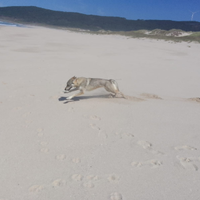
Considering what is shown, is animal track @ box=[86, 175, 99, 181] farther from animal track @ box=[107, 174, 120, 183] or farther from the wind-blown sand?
animal track @ box=[107, 174, 120, 183]

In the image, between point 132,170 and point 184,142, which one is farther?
point 184,142

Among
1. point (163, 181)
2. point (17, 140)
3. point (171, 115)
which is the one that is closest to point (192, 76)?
point (171, 115)

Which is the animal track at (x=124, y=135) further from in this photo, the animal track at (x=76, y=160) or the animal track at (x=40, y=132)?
the animal track at (x=40, y=132)

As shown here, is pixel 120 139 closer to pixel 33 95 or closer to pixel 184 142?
pixel 184 142

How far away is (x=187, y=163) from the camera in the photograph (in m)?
3.49

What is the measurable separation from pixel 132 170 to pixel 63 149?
4.52ft

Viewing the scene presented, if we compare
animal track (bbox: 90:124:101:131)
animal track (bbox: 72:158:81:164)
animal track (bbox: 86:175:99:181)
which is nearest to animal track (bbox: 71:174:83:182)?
animal track (bbox: 86:175:99:181)

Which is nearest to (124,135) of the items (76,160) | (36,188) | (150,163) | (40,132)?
(150,163)

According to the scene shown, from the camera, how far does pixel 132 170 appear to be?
3326 mm

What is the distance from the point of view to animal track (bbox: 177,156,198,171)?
338 centimetres

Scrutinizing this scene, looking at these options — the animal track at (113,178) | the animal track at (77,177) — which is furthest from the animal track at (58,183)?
the animal track at (113,178)

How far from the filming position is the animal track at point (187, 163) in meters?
3.38

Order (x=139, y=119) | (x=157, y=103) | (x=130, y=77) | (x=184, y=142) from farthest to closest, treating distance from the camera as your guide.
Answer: (x=130, y=77)
(x=157, y=103)
(x=139, y=119)
(x=184, y=142)

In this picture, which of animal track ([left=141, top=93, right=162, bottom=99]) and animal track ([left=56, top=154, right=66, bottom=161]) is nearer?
animal track ([left=56, top=154, right=66, bottom=161])
